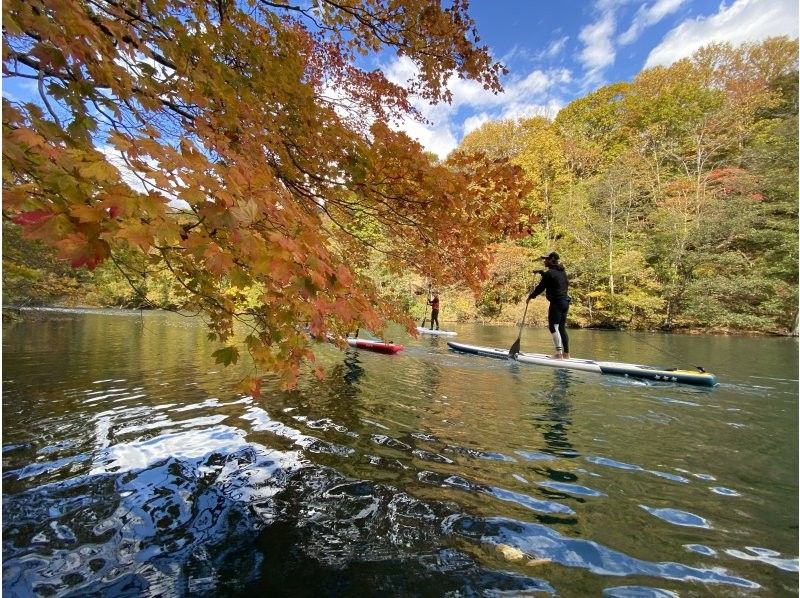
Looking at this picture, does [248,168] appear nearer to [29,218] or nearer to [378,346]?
[29,218]

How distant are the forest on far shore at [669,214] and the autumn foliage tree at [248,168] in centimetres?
1525

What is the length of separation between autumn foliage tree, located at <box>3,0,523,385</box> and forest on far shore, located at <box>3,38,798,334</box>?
50.0ft

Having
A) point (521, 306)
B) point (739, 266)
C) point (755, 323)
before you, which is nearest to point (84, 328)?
point (521, 306)

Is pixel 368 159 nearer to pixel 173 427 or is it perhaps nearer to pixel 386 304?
pixel 386 304

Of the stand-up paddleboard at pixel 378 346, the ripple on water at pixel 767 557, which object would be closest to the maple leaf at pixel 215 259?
the ripple on water at pixel 767 557

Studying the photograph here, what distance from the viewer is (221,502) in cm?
320

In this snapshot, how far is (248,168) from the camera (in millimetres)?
2279

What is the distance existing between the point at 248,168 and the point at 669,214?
30.9 metres

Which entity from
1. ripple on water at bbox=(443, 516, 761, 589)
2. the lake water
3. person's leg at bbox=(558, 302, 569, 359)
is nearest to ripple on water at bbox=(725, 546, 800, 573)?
the lake water

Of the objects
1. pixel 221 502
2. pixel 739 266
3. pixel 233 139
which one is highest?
pixel 739 266

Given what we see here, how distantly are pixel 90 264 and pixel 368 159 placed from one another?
3.08 m

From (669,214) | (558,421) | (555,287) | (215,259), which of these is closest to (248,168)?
(215,259)

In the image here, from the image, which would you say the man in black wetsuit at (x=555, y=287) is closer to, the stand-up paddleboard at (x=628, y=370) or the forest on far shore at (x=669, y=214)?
the stand-up paddleboard at (x=628, y=370)

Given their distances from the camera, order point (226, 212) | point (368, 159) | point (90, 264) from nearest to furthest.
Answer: point (90, 264), point (226, 212), point (368, 159)
